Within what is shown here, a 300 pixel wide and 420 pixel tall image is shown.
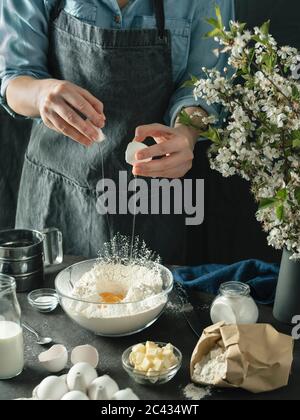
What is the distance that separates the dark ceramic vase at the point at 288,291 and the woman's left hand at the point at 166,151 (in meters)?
0.42

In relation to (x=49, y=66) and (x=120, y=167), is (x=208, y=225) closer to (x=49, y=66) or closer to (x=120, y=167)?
(x=120, y=167)

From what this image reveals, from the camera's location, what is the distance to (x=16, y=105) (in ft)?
6.54

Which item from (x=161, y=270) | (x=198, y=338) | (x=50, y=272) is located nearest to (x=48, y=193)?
(x=50, y=272)

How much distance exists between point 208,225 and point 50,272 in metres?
0.83

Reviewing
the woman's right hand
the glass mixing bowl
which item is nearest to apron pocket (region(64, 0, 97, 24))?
the woman's right hand

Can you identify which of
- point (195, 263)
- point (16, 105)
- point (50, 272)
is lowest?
point (195, 263)

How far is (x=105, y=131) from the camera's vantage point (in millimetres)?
2051

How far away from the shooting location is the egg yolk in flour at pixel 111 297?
5.13 feet

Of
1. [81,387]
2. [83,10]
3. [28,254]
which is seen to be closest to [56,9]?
[83,10]

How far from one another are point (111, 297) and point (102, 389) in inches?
14.8

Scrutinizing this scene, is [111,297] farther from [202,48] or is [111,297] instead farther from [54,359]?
[202,48]

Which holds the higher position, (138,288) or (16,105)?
(16,105)

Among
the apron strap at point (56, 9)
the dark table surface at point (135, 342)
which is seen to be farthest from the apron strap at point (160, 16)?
the dark table surface at point (135, 342)

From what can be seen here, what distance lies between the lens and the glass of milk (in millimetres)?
1355
